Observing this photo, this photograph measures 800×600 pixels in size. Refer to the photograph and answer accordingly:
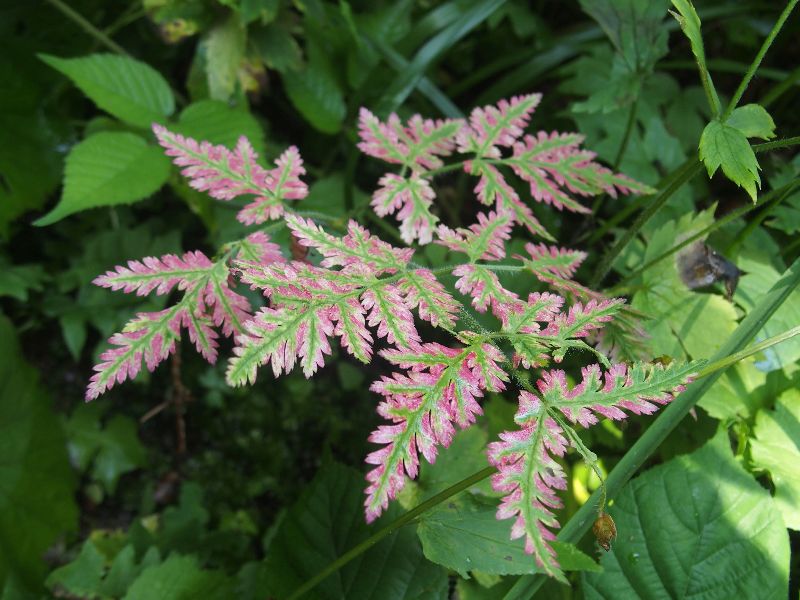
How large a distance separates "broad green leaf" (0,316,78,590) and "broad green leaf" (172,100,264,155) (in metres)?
0.77

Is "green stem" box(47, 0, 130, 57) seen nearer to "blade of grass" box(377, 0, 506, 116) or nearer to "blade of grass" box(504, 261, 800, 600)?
"blade of grass" box(377, 0, 506, 116)

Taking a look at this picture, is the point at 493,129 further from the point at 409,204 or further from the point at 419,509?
the point at 419,509

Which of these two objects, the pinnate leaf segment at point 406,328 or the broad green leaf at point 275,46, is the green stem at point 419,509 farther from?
the broad green leaf at point 275,46

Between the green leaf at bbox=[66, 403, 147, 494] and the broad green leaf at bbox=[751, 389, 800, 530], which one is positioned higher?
the broad green leaf at bbox=[751, 389, 800, 530]

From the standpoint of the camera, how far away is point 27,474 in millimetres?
1636

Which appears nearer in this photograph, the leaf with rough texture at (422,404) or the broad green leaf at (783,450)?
the leaf with rough texture at (422,404)

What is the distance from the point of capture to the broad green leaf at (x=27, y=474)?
62.1 inches

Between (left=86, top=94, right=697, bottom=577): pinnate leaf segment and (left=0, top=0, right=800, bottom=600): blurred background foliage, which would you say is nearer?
(left=86, top=94, right=697, bottom=577): pinnate leaf segment

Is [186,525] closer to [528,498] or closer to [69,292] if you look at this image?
[69,292]

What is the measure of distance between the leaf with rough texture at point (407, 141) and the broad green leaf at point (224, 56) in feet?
2.10

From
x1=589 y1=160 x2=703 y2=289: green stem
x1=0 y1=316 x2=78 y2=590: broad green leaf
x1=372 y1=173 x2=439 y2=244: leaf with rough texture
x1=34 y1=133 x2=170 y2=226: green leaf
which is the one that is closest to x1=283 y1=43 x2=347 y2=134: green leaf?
x1=34 y1=133 x2=170 y2=226: green leaf

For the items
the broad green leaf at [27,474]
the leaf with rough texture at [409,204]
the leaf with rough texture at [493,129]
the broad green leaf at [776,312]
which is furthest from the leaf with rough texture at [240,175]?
the broad green leaf at [27,474]

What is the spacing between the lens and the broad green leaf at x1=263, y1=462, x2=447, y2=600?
3.51 ft

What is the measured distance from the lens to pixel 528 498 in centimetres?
70
